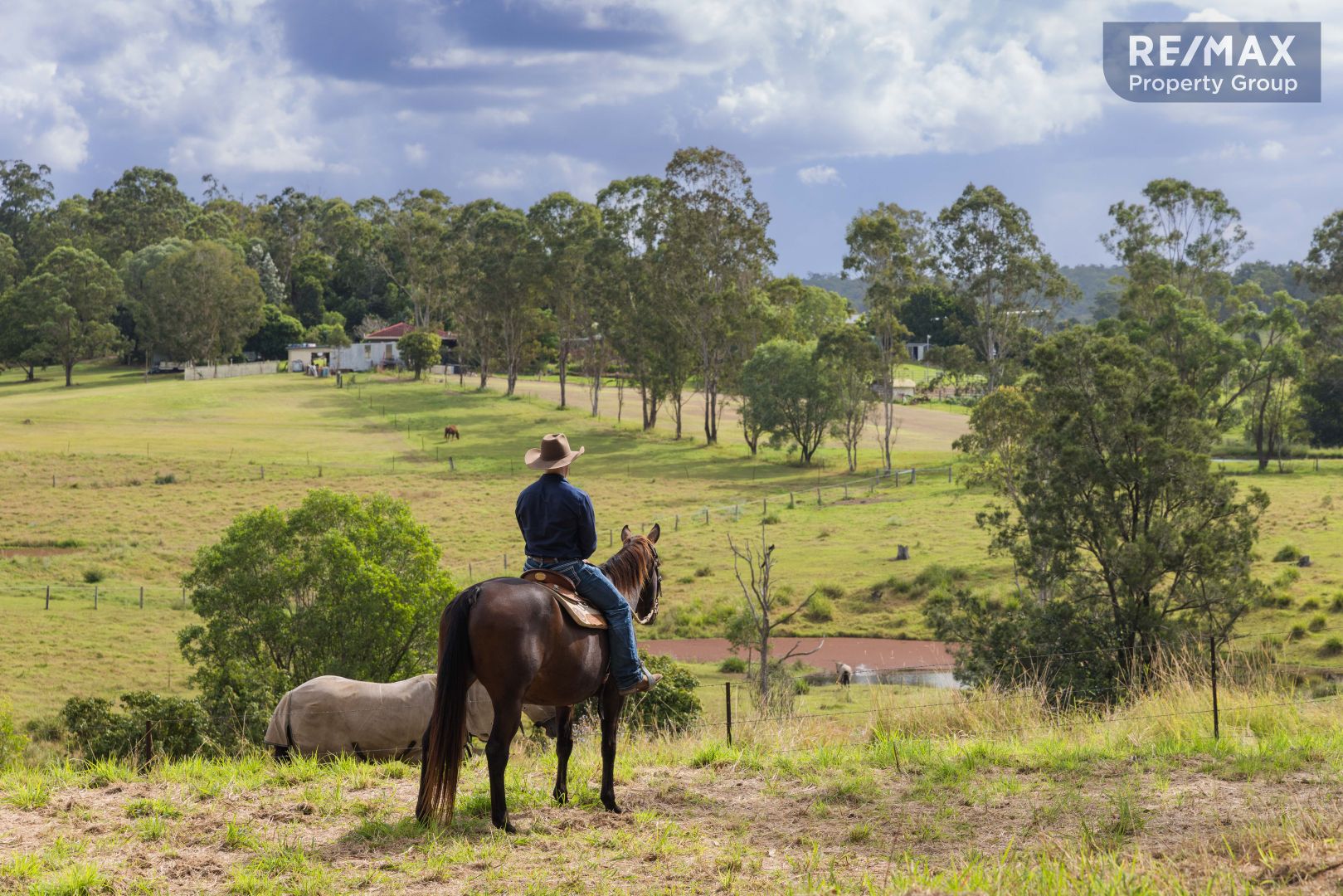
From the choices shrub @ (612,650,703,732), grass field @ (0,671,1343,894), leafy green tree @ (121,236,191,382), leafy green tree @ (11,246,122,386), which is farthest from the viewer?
leafy green tree @ (121,236,191,382)

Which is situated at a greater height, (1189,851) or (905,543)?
(1189,851)

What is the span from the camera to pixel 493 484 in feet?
212

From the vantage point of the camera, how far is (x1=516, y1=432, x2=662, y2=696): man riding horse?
8.38 metres

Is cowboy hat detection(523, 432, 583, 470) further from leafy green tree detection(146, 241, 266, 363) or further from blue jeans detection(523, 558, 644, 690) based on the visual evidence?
leafy green tree detection(146, 241, 266, 363)

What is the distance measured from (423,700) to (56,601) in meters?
30.0

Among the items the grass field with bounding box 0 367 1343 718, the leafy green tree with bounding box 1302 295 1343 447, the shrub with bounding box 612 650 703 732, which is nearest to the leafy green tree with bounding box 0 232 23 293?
the grass field with bounding box 0 367 1343 718

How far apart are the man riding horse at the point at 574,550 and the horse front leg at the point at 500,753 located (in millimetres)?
941

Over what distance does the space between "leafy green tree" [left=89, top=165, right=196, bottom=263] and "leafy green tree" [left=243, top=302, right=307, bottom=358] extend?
18617 mm

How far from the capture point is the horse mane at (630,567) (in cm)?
891

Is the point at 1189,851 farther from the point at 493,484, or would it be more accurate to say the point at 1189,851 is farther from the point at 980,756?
the point at 493,484

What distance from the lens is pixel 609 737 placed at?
27.3 ft

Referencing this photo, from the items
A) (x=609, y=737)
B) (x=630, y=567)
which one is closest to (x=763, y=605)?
(x=630, y=567)

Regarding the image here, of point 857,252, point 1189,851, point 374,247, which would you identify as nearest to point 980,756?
point 1189,851

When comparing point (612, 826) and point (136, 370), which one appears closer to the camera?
point (612, 826)
